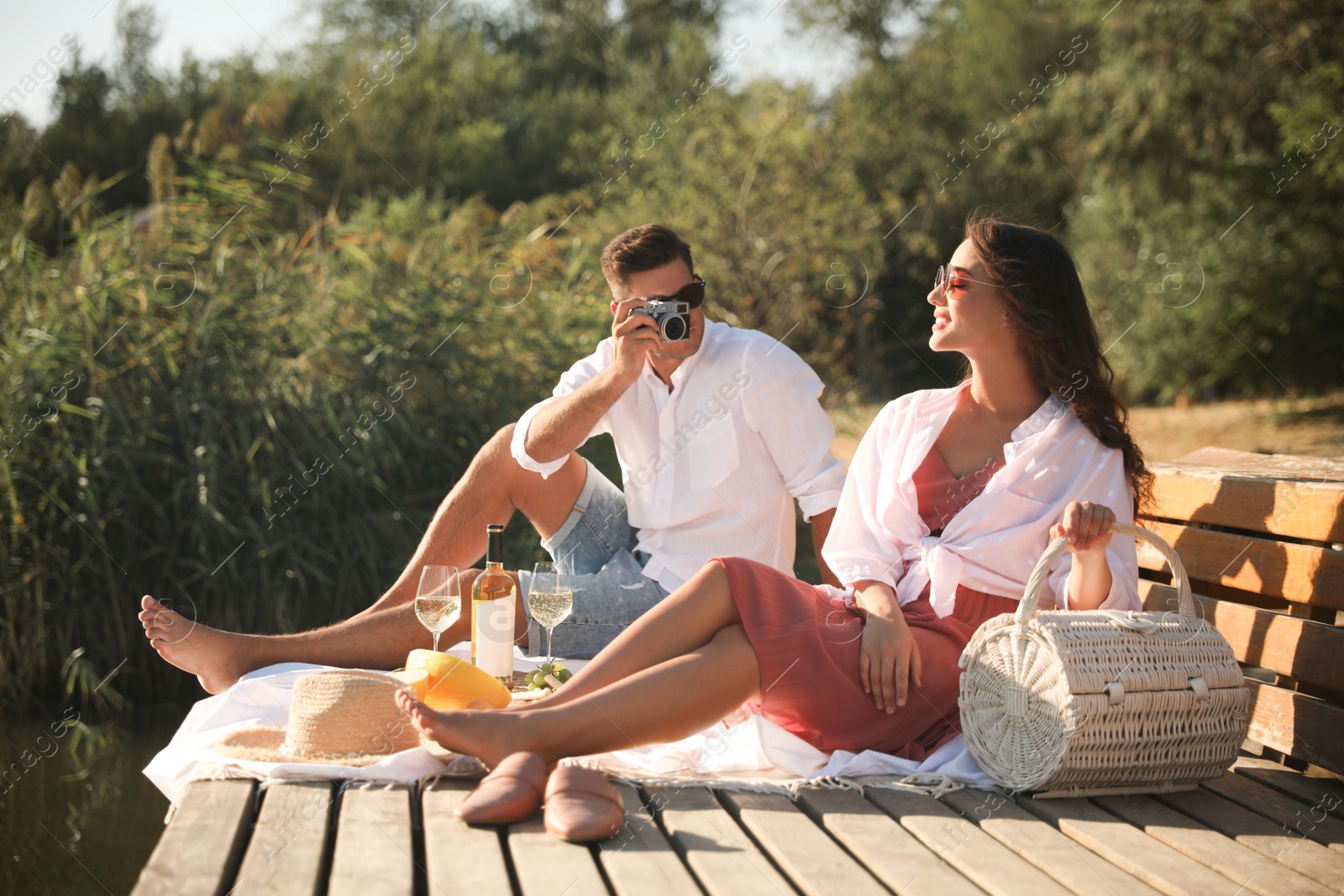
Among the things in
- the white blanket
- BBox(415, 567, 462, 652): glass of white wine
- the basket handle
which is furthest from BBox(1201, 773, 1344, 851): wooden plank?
BBox(415, 567, 462, 652): glass of white wine

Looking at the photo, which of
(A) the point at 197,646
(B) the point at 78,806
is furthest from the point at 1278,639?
(B) the point at 78,806

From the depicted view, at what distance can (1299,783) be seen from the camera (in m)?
2.50

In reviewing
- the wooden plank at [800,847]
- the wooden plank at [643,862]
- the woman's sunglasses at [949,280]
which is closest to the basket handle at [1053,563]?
the wooden plank at [800,847]

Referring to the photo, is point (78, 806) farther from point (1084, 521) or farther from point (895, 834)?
point (1084, 521)

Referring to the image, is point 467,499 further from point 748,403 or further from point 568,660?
point 748,403

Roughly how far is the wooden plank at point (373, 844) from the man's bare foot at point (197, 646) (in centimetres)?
97

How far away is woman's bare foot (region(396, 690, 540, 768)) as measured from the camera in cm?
216

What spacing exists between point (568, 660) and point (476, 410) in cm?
237

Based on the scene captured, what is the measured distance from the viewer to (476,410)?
5426mm

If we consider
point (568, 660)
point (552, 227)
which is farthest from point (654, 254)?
point (552, 227)

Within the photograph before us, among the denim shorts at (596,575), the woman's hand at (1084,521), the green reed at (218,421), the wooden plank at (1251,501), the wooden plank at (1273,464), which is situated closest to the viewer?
→ the woman's hand at (1084,521)

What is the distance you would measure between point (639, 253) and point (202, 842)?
1883 millimetres

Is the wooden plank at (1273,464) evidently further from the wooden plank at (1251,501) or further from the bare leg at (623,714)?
the bare leg at (623,714)

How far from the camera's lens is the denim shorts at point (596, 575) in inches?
129
